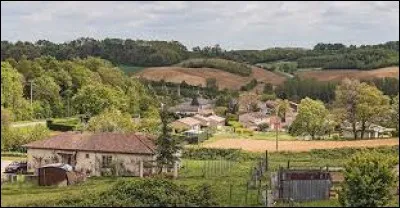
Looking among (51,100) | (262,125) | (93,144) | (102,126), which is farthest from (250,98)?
(93,144)

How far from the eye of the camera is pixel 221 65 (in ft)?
348

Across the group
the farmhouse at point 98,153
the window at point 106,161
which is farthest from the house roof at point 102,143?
the window at point 106,161

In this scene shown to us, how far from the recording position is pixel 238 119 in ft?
263

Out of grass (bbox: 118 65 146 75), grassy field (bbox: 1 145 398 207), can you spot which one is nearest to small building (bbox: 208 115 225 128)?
grass (bbox: 118 65 146 75)

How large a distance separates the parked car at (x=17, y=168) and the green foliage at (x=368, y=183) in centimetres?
1716

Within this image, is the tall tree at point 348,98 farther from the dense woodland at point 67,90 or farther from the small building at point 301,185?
the small building at point 301,185

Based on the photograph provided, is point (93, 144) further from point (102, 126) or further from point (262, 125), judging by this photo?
point (262, 125)

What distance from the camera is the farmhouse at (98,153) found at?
111 ft

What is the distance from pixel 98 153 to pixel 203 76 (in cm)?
7363

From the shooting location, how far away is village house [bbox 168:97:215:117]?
85.0 meters

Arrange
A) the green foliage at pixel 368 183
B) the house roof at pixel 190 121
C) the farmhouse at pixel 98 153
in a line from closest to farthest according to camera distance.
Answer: the green foliage at pixel 368 183
the farmhouse at pixel 98 153
the house roof at pixel 190 121

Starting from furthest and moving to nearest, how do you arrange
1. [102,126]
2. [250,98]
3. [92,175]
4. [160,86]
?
1. [160,86]
2. [250,98]
3. [102,126]
4. [92,175]

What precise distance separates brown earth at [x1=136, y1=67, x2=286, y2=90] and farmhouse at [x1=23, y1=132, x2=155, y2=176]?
6554cm

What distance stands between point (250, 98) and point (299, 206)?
231ft
